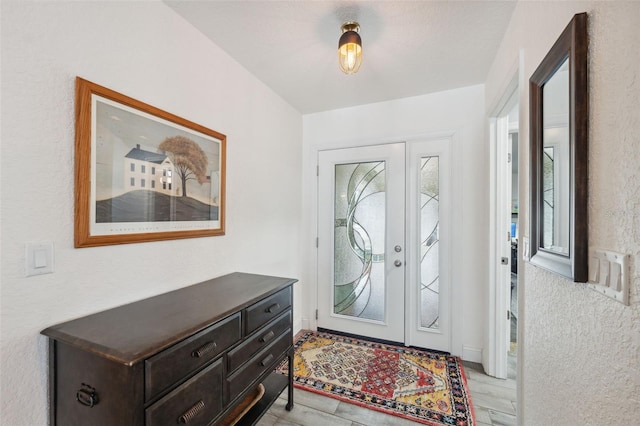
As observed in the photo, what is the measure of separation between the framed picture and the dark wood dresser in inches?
15.6

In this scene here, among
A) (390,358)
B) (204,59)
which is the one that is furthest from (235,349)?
(204,59)

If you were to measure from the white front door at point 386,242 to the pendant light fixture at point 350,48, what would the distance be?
1.25 m

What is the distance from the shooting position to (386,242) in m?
2.79

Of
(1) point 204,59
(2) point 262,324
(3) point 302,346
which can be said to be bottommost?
(3) point 302,346

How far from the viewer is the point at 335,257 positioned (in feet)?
9.92

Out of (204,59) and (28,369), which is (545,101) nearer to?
(204,59)

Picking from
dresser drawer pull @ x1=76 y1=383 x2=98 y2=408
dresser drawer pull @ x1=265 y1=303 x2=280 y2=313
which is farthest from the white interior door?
dresser drawer pull @ x1=76 y1=383 x2=98 y2=408

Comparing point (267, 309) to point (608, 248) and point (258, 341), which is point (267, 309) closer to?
point (258, 341)

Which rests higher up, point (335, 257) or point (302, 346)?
point (335, 257)

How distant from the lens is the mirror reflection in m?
0.93

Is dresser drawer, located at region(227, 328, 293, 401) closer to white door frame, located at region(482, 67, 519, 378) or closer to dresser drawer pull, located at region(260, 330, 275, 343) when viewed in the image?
dresser drawer pull, located at region(260, 330, 275, 343)

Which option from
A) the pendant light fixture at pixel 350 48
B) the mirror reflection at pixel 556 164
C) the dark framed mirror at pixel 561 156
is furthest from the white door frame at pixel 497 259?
the pendant light fixture at pixel 350 48

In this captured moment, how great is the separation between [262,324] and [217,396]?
0.41 meters

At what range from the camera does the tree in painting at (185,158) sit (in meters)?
1.61
